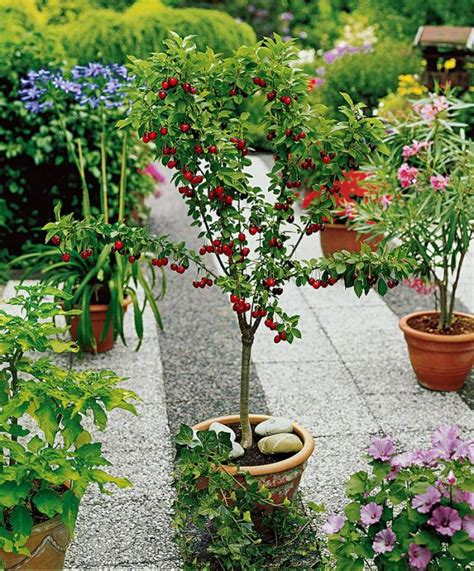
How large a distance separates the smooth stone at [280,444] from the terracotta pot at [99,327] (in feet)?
5.35

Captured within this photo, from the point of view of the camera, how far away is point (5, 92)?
5.68 metres

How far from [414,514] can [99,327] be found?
256cm

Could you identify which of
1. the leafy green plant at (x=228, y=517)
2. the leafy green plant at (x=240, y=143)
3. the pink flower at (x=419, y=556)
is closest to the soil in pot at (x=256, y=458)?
the leafy green plant at (x=228, y=517)

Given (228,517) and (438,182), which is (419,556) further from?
(438,182)

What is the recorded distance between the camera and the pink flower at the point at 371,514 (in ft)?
7.38

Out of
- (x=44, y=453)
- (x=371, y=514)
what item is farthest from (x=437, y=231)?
(x=44, y=453)

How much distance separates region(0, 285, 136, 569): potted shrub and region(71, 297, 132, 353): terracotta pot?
1.78 m

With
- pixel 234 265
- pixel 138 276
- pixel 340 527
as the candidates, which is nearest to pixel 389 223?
pixel 138 276

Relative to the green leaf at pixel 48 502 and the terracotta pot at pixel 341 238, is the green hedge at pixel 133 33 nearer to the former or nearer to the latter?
the terracotta pot at pixel 341 238

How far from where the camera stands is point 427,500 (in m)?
2.14

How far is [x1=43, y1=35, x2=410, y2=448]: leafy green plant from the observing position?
8.67 feet

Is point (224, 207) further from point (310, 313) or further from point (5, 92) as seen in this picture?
point (5, 92)

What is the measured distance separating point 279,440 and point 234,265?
598 mm

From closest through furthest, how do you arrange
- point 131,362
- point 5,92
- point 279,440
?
point 279,440
point 131,362
point 5,92
